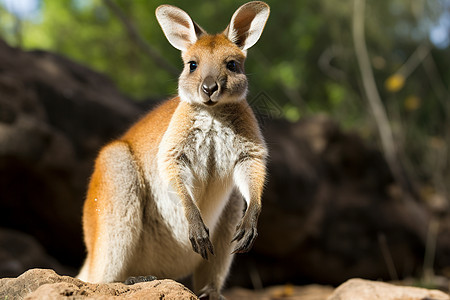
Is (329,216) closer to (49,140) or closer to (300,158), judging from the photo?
(300,158)

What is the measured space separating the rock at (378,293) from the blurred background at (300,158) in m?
1.91

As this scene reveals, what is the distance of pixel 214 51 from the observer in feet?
14.2

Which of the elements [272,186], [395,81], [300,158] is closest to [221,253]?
[272,186]

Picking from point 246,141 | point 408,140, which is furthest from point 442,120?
point 246,141

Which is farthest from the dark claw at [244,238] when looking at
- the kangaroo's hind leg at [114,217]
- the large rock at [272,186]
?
the large rock at [272,186]

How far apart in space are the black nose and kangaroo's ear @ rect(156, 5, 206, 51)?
695 millimetres

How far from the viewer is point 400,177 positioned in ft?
42.3

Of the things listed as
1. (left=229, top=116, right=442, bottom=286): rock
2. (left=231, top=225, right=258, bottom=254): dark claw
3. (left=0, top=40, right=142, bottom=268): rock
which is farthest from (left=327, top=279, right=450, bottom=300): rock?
(left=229, top=116, right=442, bottom=286): rock

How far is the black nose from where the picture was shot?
4.05 m

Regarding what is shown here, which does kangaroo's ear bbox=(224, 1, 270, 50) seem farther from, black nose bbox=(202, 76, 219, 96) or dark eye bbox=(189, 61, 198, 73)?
black nose bbox=(202, 76, 219, 96)

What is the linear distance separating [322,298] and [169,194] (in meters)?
3.84

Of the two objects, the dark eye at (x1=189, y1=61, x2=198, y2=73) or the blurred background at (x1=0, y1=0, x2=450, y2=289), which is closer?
the dark eye at (x1=189, y1=61, x2=198, y2=73)

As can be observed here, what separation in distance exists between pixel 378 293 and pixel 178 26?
Answer: 3150 mm

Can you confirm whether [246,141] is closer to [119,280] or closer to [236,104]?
[236,104]
